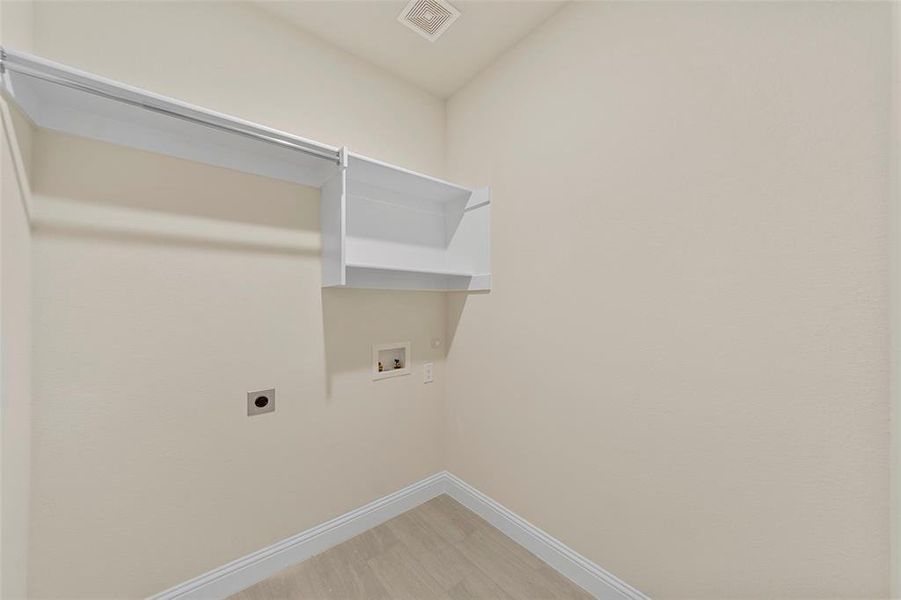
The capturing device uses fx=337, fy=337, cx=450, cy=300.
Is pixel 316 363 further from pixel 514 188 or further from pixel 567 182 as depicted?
pixel 567 182

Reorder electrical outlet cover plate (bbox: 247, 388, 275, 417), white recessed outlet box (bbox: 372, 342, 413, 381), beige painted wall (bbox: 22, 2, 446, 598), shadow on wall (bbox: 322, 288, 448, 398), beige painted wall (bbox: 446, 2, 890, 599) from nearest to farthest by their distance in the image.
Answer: beige painted wall (bbox: 446, 2, 890, 599) < beige painted wall (bbox: 22, 2, 446, 598) < electrical outlet cover plate (bbox: 247, 388, 275, 417) < shadow on wall (bbox: 322, 288, 448, 398) < white recessed outlet box (bbox: 372, 342, 413, 381)

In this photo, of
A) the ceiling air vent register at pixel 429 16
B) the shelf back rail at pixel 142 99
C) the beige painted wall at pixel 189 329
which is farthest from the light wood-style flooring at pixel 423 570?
the ceiling air vent register at pixel 429 16

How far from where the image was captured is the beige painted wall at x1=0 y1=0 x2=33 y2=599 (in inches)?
38.4

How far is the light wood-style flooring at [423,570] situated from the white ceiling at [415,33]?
2657 mm

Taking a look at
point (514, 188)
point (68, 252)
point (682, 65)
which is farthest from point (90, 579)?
point (682, 65)

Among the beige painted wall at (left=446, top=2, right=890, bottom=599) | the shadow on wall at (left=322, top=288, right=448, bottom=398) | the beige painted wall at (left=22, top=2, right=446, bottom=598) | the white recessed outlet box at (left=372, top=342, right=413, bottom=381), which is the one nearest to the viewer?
the beige painted wall at (left=446, top=2, right=890, bottom=599)

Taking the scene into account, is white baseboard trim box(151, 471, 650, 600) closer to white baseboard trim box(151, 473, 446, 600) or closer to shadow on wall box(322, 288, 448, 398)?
white baseboard trim box(151, 473, 446, 600)

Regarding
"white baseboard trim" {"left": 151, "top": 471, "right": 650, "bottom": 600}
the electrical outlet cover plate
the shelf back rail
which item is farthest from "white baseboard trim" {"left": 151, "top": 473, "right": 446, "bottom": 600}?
the shelf back rail

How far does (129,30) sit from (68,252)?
881 millimetres

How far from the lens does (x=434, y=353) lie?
2.22m

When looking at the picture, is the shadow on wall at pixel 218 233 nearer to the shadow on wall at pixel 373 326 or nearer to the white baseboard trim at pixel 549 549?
the shadow on wall at pixel 373 326

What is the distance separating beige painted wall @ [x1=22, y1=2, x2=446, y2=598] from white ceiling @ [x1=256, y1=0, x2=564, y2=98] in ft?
0.29

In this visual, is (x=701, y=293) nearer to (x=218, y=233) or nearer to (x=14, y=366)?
(x=218, y=233)

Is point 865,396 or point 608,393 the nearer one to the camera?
point 865,396
